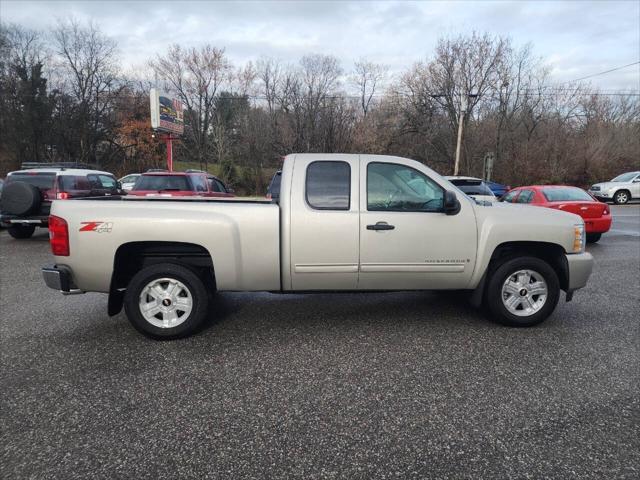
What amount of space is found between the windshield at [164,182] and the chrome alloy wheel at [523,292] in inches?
328

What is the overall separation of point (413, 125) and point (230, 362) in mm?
35564

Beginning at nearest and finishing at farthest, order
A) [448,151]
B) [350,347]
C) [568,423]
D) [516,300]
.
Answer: [568,423]
[350,347]
[516,300]
[448,151]

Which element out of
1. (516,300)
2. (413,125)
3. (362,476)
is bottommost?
(362,476)

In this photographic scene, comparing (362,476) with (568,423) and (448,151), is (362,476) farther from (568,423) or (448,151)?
(448,151)

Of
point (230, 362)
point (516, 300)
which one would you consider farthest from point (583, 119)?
point (230, 362)

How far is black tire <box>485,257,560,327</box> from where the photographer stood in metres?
4.43

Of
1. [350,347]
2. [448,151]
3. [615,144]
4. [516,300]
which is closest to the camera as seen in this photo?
[350,347]

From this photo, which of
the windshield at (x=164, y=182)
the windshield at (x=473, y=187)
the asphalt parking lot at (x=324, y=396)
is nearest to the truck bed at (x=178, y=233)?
the asphalt parking lot at (x=324, y=396)

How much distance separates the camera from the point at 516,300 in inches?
177

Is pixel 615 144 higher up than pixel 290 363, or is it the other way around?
pixel 615 144

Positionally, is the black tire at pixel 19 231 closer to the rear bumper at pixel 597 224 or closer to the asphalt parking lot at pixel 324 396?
the asphalt parking lot at pixel 324 396

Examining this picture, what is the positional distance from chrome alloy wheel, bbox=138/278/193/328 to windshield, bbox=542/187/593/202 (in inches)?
381

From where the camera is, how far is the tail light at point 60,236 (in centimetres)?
394

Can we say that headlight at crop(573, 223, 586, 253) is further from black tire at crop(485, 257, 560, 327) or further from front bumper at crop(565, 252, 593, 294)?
black tire at crop(485, 257, 560, 327)
